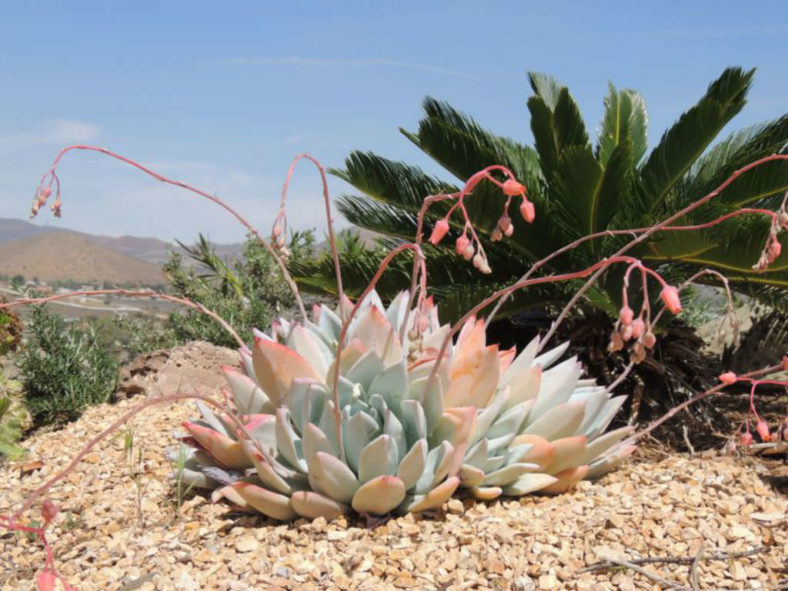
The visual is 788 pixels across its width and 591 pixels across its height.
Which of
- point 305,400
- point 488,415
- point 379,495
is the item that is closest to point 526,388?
point 488,415

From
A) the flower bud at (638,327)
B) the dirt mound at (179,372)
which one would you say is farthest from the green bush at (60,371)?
the flower bud at (638,327)

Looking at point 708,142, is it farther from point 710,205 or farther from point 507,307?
point 507,307

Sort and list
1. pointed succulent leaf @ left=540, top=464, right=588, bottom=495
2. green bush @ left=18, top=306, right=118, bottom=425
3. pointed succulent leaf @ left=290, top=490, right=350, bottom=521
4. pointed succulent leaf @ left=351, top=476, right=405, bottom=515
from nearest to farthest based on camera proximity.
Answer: pointed succulent leaf @ left=351, top=476, right=405, bottom=515
pointed succulent leaf @ left=290, top=490, right=350, bottom=521
pointed succulent leaf @ left=540, top=464, right=588, bottom=495
green bush @ left=18, top=306, right=118, bottom=425

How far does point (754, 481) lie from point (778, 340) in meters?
2.67

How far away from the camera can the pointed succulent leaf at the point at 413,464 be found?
2.77m

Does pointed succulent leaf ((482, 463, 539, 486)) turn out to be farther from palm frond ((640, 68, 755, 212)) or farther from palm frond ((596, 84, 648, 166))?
palm frond ((596, 84, 648, 166))

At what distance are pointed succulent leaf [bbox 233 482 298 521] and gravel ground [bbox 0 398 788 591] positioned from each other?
Result: 5cm

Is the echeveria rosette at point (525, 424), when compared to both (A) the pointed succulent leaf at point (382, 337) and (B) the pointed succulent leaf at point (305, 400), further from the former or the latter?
(B) the pointed succulent leaf at point (305, 400)

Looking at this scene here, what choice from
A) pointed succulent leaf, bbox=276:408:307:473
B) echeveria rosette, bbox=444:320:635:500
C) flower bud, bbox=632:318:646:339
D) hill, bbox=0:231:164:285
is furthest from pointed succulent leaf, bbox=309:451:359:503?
hill, bbox=0:231:164:285

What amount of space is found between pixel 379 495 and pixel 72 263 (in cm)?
8177

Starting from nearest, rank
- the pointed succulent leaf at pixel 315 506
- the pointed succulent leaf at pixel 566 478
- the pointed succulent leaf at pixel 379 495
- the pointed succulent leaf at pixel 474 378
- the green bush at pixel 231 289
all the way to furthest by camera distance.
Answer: the pointed succulent leaf at pixel 379 495 → the pointed succulent leaf at pixel 315 506 → the pointed succulent leaf at pixel 474 378 → the pointed succulent leaf at pixel 566 478 → the green bush at pixel 231 289

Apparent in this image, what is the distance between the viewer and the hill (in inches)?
2901

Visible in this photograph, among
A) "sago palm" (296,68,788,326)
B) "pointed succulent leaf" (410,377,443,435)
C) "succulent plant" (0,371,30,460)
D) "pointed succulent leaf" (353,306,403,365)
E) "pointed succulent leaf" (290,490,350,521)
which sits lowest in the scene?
"succulent plant" (0,371,30,460)

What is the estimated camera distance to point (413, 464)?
9.25 ft
